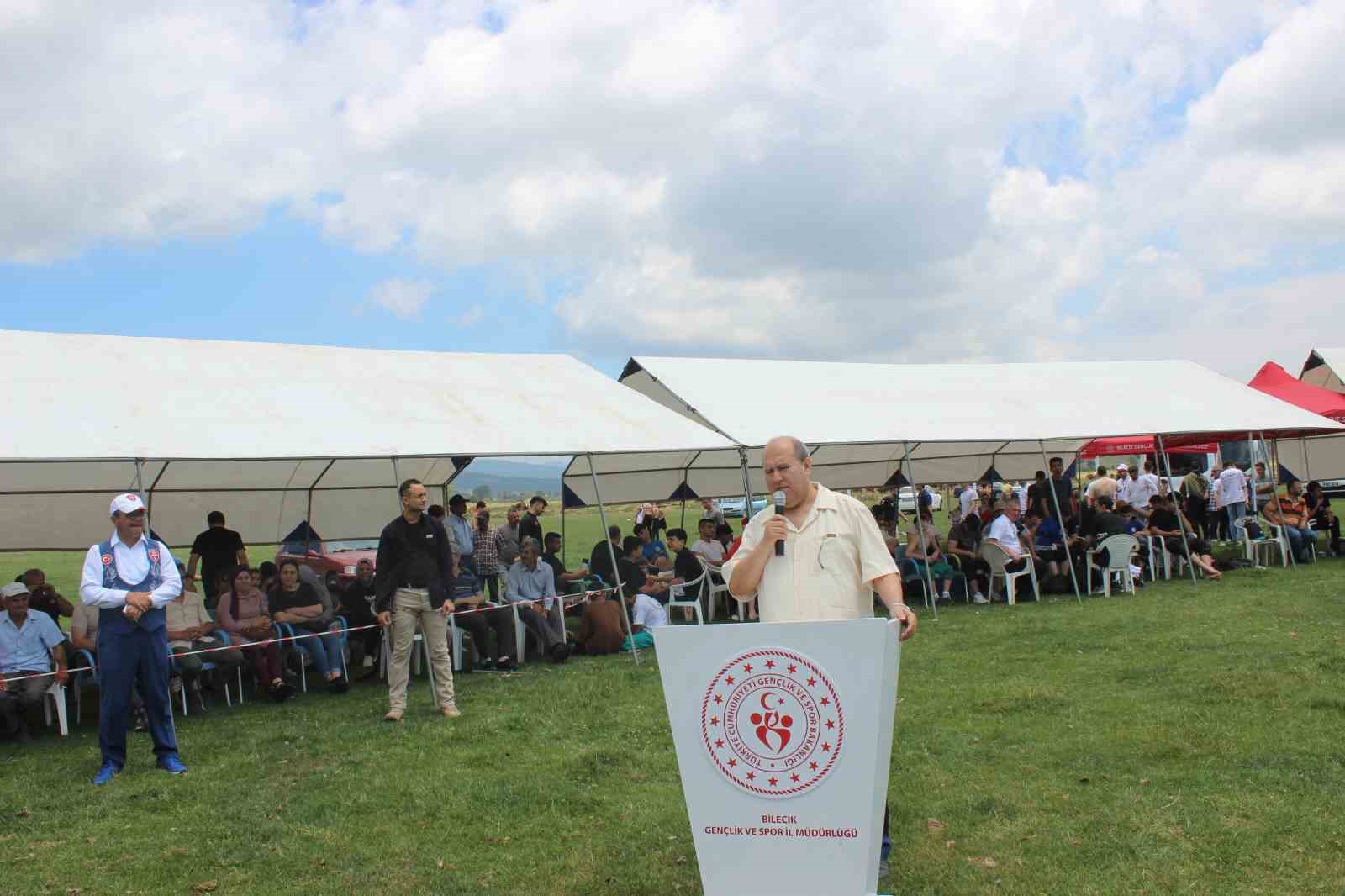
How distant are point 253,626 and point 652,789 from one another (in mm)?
5079

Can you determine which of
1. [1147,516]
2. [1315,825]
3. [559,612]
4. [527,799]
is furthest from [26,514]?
[1147,516]

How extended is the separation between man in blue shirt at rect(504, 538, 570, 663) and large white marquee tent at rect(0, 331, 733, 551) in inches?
55.9

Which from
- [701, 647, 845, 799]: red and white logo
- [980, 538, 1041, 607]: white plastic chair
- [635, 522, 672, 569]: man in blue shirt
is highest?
[635, 522, 672, 569]: man in blue shirt

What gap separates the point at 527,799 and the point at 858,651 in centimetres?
296

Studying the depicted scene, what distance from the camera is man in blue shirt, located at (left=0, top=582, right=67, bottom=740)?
7969 mm

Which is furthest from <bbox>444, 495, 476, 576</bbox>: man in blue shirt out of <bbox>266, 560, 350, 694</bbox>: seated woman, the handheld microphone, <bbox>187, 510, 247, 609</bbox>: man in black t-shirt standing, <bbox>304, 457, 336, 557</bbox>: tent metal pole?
the handheld microphone

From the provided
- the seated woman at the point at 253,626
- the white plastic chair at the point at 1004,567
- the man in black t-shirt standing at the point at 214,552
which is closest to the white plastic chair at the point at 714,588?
the white plastic chair at the point at 1004,567

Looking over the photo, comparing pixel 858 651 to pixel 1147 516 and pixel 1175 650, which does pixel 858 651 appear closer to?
pixel 1175 650

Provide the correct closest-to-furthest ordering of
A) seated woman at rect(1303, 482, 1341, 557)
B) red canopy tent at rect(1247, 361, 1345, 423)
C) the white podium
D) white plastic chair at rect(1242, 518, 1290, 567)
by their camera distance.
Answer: the white podium
white plastic chair at rect(1242, 518, 1290, 567)
seated woman at rect(1303, 482, 1341, 557)
red canopy tent at rect(1247, 361, 1345, 423)

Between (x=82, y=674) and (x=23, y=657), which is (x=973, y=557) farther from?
(x=23, y=657)

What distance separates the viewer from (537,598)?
11.1 metres

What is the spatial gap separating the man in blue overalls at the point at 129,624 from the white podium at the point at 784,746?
14.0 feet

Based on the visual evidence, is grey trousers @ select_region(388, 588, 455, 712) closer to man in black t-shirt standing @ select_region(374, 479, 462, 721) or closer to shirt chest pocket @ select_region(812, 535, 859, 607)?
man in black t-shirt standing @ select_region(374, 479, 462, 721)

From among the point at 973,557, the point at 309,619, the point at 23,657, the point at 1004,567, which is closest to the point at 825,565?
the point at 23,657
